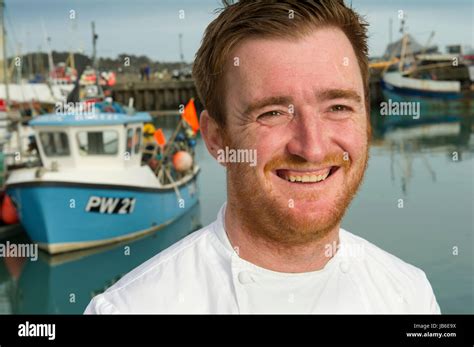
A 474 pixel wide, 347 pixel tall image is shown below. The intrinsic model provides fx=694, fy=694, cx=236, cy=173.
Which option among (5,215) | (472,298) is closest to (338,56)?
(472,298)

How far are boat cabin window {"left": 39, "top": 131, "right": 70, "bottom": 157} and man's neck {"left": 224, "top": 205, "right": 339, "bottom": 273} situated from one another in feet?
36.1

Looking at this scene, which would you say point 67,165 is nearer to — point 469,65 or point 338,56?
point 338,56

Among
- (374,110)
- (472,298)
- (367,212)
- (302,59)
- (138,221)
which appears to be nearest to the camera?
(302,59)

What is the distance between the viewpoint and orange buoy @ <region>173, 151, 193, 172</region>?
15094 millimetres

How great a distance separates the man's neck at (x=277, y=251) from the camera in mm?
1938

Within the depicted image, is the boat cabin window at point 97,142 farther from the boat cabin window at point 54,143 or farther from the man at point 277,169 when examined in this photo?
the man at point 277,169

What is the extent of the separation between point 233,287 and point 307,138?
1.53ft

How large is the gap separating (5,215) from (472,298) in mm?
9606

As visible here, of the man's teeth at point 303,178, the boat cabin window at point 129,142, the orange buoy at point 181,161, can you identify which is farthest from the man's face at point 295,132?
the orange buoy at point 181,161

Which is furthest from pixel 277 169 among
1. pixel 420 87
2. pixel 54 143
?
pixel 420 87

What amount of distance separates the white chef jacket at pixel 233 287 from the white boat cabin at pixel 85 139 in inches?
417

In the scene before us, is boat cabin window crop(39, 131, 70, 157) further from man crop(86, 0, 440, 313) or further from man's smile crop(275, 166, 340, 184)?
man's smile crop(275, 166, 340, 184)

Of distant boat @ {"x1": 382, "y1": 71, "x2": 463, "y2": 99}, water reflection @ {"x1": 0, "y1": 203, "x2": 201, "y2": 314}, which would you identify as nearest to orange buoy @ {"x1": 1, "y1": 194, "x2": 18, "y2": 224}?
water reflection @ {"x1": 0, "y1": 203, "x2": 201, "y2": 314}
